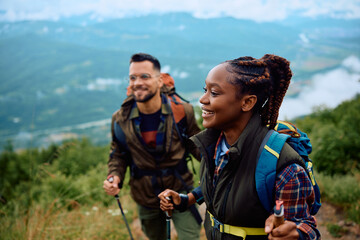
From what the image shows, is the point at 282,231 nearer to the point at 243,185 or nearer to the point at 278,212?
the point at 278,212

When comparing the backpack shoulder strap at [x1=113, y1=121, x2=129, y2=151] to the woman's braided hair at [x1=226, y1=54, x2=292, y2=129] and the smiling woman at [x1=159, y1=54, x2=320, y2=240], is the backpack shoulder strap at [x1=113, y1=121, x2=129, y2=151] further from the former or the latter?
the woman's braided hair at [x1=226, y1=54, x2=292, y2=129]

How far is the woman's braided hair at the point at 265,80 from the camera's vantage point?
5.19 ft

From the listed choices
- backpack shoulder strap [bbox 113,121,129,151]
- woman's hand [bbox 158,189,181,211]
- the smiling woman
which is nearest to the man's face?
backpack shoulder strap [bbox 113,121,129,151]

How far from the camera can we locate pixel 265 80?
157cm

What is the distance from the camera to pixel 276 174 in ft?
4.71

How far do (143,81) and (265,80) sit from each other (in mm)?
1931

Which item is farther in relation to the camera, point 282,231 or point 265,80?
point 265,80

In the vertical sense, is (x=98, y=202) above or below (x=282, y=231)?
below

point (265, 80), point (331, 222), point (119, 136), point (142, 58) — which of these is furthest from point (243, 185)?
point (331, 222)

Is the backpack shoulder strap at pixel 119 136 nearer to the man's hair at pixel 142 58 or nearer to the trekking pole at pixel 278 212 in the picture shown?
the man's hair at pixel 142 58

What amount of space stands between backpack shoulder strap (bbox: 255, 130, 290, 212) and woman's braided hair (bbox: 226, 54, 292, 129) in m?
0.23

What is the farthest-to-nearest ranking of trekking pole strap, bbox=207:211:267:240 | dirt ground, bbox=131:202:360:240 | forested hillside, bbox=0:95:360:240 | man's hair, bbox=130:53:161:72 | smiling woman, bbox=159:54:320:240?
dirt ground, bbox=131:202:360:240
forested hillside, bbox=0:95:360:240
man's hair, bbox=130:53:161:72
trekking pole strap, bbox=207:211:267:240
smiling woman, bbox=159:54:320:240

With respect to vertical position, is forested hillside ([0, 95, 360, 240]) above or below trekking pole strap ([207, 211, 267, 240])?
below

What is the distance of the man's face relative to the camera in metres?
3.19
